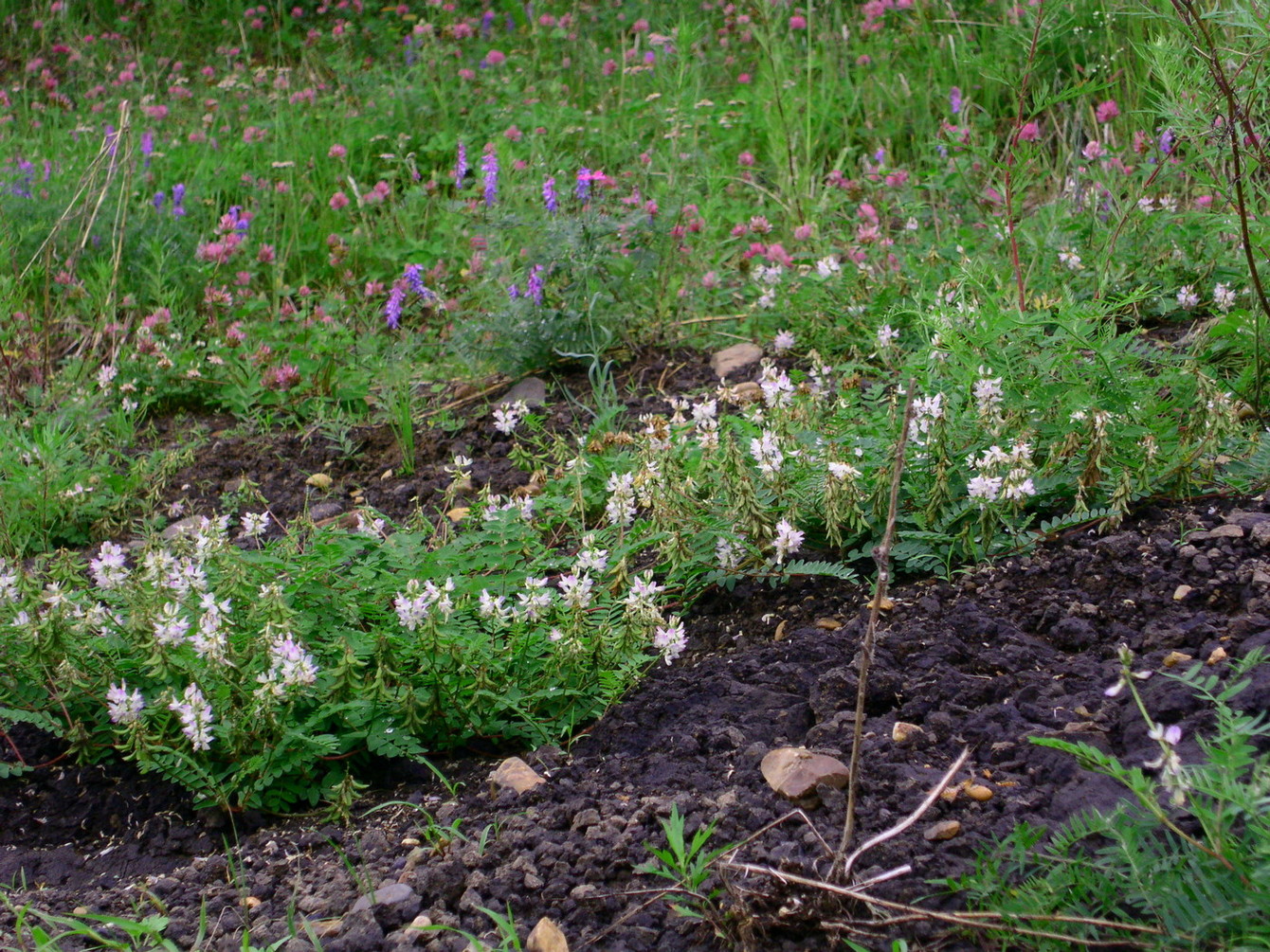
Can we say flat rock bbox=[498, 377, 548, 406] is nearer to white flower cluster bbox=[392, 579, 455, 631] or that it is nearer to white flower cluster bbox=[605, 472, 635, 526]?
white flower cluster bbox=[605, 472, 635, 526]

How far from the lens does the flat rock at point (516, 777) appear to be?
6.72 ft

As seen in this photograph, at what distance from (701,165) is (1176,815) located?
458 centimetres

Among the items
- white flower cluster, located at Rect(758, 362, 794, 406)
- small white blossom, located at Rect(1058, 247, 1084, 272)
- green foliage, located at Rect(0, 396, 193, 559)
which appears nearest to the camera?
white flower cluster, located at Rect(758, 362, 794, 406)

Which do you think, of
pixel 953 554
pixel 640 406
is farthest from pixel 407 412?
pixel 953 554

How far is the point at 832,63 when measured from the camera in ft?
22.3

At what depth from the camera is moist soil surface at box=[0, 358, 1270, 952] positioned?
5.41 ft

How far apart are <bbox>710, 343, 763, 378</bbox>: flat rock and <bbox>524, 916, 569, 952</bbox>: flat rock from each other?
2804 mm

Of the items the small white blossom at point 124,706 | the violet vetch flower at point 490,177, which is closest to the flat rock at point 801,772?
the small white blossom at point 124,706

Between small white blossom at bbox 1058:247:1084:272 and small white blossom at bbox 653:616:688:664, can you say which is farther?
small white blossom at bbox 1058:247:1084:272

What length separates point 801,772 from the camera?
1.86 m

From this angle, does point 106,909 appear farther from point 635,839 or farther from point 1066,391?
point 1066,391

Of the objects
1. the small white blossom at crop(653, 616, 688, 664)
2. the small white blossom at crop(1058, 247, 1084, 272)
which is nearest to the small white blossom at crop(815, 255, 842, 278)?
the small white blossom at crop(1058, 247, 1084, 272)

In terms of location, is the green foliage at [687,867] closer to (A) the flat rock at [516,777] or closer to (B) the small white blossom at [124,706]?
(A) the flat rock at [516,777]

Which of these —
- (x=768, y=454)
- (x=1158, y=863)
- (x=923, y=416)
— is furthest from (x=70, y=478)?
(x=1158, y=863)
